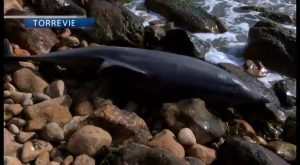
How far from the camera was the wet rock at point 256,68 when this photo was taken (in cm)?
620

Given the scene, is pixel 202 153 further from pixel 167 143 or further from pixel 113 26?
pixel 113 26

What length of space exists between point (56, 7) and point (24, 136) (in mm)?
2524

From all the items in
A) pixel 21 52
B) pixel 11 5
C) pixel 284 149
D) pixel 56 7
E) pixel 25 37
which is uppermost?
pixel 11 5

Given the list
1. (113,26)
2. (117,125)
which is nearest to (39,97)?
(117,125)

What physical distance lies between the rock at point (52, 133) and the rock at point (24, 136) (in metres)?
0.09

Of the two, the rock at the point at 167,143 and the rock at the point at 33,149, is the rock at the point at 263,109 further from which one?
the rock at the point at 33,149

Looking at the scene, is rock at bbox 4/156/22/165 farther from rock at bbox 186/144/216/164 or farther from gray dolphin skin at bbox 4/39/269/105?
rock at bbox 186/144/216/164

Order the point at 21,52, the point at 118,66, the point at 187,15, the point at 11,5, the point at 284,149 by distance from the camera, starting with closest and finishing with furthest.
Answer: the point at 284,149
the point at 118,66
the point at 21,52
the point at 11,5
the point at 187,15

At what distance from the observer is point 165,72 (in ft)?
15.8

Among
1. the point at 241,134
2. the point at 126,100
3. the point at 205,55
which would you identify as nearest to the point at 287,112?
the point at 241,134

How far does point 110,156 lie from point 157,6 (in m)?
4.25

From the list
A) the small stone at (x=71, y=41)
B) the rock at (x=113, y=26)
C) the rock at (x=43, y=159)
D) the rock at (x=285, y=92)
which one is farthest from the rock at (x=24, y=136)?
the rock at (x=285, y=92)

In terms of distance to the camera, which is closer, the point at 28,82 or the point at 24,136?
the point at 24,136

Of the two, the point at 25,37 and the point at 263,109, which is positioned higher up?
the point at 25,37
